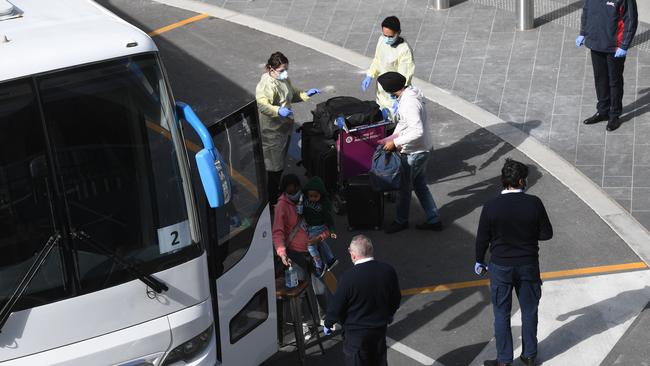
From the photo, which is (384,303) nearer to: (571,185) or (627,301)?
(627,301)

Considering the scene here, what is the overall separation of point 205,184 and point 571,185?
5.78 m

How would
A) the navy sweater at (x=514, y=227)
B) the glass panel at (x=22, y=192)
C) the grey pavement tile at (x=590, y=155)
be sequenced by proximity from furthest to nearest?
the grey pavement tile at (x=590, y=155) → the navy sweater at (x=514, y=227) → the glass panel at (x=22, y=192)

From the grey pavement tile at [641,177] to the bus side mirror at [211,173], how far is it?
5.88 m

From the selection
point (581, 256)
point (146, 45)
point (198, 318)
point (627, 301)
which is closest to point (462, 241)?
point (581, 256)

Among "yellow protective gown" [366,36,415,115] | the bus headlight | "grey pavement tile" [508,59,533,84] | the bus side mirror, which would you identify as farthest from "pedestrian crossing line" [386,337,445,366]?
"grey pavement tile" [508,59,533,84]

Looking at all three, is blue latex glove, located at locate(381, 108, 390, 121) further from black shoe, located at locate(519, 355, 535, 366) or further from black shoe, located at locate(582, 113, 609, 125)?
black shoe, located at locate(519, 355, 535, 366)

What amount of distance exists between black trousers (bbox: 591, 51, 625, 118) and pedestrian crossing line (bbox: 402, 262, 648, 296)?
305 cm

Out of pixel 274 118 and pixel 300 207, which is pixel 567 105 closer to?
pixel 274 118

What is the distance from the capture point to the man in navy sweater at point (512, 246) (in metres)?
7.88

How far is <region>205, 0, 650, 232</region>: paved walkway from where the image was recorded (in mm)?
12008

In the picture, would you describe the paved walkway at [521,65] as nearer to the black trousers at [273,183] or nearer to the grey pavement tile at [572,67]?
the grey pavement tile at [572,67]

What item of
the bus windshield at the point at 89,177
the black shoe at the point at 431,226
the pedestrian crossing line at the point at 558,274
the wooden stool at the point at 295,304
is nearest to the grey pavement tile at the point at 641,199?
the pedestrian crossing line at the point at 558,274

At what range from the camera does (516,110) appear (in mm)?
13344

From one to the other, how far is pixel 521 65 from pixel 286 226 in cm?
676
